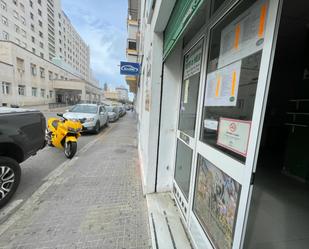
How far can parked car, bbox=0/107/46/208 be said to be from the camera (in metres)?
2.52

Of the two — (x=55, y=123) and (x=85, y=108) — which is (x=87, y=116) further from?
(x=55, y=123)

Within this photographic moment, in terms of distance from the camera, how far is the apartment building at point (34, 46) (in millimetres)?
22039

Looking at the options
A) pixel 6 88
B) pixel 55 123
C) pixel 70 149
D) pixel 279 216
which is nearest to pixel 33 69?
pixel 6 88

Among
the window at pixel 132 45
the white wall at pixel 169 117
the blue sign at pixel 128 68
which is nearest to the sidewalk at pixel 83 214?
the white wall at pixel 169 117

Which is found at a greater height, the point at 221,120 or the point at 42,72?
the point at 42,72

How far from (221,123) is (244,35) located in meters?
0.72

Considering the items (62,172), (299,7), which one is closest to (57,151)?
(62,172)

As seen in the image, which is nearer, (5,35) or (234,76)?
(234,76)

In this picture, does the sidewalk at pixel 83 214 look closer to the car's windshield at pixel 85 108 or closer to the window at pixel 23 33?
the car's windshield at pixel 85 108

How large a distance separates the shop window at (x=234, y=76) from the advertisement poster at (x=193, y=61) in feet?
0.93

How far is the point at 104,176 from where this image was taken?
374 cm

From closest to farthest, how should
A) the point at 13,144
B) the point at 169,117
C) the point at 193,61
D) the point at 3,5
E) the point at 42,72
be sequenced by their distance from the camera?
the point at 193,61 < the point at 13,144 < the point at 169,117 < the point at 3,5 < the point at 42,72

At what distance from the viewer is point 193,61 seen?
7.38ft

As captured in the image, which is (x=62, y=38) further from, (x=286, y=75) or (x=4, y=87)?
(x=286, y=75)
